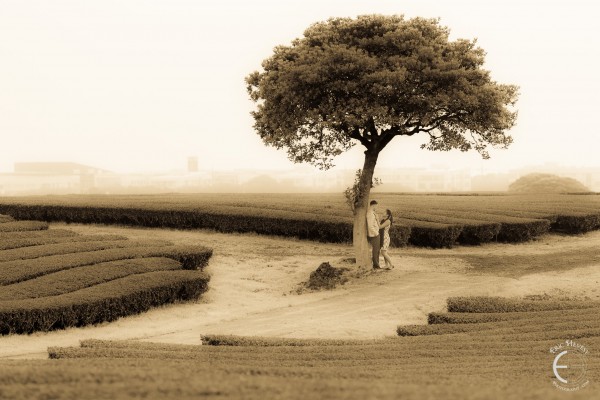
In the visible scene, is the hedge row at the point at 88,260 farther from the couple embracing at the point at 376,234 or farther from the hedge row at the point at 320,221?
the hedge row at the point at 320,221

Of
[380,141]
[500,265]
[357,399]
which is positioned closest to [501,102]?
[380,141]

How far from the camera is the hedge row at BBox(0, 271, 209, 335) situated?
44.5 feet

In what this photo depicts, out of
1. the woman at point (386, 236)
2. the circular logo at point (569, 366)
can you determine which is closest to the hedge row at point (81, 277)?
the woman at point (386, 236)

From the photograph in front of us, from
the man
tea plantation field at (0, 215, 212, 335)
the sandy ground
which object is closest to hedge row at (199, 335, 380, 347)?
the sandy ground

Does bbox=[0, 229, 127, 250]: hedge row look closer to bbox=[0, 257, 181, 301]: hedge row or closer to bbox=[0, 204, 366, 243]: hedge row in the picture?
bbox=[0, 257, 181, 301]: hedge row

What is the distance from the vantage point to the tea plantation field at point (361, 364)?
4.39m

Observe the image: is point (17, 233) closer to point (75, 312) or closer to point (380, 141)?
point (75, 312)

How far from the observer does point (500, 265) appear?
69.5ft

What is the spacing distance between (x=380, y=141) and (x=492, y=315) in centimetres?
833

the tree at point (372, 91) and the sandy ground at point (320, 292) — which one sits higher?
the tree at point (372, 91)

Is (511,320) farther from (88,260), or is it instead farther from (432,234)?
(432,234)

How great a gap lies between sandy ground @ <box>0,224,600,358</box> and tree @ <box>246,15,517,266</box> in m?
2.25

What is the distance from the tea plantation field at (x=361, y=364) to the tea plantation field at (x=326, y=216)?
10104 millimetres

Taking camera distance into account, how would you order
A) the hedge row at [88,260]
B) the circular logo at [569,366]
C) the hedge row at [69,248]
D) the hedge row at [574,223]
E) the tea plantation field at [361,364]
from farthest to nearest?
the hedge row at [574,223]
the hedge row at [69,248]
the hedge row at [88,260]
the circular logo at [569,366]
the tea plantation field at [361,364]
